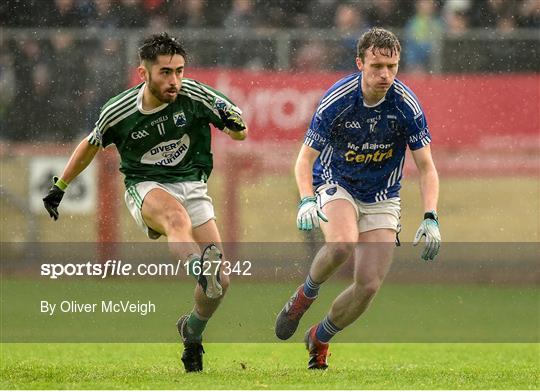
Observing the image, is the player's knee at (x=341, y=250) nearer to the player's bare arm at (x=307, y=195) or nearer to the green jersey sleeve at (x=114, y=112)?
the player's bare arm at (x=307, y=195)

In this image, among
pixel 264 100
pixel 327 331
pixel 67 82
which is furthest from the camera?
pixel 67 82

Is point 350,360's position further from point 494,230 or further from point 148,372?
point 494,230

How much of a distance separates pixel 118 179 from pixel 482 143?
3.80 metres

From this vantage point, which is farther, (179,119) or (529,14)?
(529,14)

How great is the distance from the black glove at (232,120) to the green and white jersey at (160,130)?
0.17 ft

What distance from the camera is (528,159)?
45.1ft

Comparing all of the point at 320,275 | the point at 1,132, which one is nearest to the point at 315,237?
the point at 1,132

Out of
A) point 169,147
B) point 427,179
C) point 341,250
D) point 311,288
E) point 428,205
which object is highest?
point 169,147

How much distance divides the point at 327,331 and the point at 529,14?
6.90m

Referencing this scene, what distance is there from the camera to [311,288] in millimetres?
8414

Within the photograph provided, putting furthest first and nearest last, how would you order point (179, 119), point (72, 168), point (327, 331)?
1. point (327, 331)
2. point (72, 168)
3. point (179, 119)

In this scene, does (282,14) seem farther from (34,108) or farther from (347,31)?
(34,108)

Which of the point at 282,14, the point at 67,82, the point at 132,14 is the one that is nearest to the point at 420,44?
the point at 282,14

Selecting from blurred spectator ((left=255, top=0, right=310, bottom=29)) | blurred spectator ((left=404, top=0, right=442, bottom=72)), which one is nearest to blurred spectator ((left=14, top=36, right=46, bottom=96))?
blurred spectator ((left=255, top=0, right=310, bottom=29))
